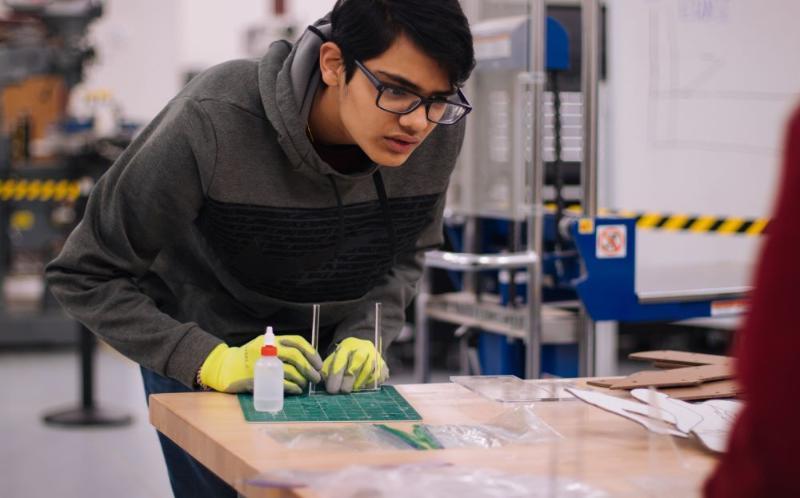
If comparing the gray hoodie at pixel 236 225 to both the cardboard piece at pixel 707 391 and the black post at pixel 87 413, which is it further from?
the black post at pixel 87 413

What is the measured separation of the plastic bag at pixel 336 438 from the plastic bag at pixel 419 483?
134 mm

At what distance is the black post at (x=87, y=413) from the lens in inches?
184

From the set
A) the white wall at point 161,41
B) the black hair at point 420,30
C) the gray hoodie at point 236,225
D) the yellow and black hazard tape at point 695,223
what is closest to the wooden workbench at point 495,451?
the gray hoodie at point 236,225

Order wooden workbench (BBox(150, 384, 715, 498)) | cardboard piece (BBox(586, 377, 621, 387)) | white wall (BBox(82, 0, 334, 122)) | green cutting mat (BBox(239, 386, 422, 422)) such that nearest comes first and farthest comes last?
wooden workbench (BBox(150, 384, 715, 498)), green cutting mat (BBox(239, 386, 422, 422)), cardboard piece (BBox(586, 377, 621, 387)), white wall (BBox(82, 0, 334, 122))

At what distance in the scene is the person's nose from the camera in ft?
5.26

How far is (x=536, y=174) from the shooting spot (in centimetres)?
299

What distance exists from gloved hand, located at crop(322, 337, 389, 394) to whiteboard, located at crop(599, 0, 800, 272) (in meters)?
1.98

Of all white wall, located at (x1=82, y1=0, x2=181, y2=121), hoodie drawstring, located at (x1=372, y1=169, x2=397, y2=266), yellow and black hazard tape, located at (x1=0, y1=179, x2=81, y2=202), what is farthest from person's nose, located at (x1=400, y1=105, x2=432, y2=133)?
white wall, located at (x1=82, y1=0, x2=181, y2=121)

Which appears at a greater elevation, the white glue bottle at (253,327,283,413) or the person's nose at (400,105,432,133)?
the person's nose at (400,105,432,133)

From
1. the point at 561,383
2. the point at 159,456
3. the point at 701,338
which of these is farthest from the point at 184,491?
the point at 701,338

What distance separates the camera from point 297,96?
172 cm

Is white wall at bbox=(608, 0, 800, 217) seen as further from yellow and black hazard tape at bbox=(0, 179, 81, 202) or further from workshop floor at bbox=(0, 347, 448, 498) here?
yellow and black hazard tape at bbox=(0, 179, 81, 202)

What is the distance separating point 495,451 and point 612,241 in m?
1.52

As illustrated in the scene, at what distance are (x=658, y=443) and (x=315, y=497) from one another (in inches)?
20.1
